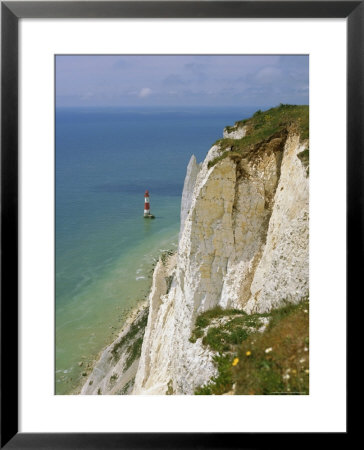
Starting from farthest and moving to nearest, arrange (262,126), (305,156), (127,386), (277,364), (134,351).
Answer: (134,351), (127,386), (262,126), (305,156), (277,364)

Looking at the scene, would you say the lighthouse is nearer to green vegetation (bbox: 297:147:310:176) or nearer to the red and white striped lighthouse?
the red and white striped lighthouse

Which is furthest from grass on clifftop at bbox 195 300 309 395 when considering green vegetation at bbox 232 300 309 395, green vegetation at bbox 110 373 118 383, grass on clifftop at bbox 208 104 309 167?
green vegetation at bbox 110 373 118 383

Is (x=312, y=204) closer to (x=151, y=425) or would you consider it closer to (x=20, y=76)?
(x=151, y=425)

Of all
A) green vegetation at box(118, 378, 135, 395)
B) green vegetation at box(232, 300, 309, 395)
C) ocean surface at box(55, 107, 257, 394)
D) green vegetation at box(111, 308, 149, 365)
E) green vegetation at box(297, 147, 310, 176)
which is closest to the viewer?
green vegetation at box(232, 300, 309, 395)

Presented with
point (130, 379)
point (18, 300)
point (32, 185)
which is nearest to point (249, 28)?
point (32, 185)

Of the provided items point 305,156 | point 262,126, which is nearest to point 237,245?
point 262,126

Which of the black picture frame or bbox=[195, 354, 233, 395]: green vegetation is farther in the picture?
bbox=[195, 354, 233, 395]: green vegetation

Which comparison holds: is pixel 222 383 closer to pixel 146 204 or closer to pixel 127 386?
pixel 146 204
